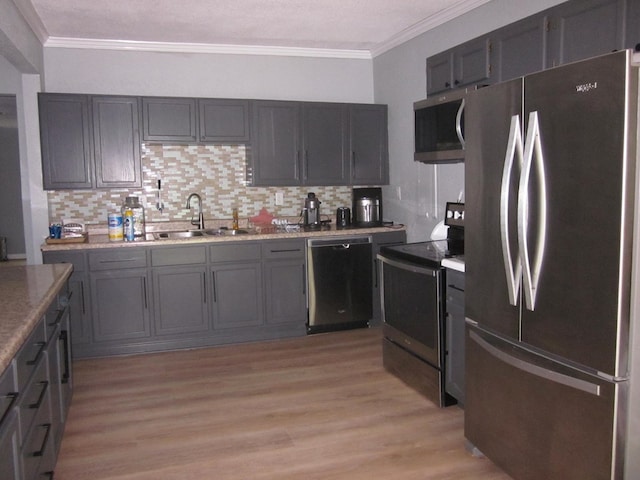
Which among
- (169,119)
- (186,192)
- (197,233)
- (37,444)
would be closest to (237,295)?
(197,233)

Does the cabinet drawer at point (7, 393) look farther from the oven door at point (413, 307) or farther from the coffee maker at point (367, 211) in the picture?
the coffee maker at point (367, 211)

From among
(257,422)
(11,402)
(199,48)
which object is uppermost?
(199,48)

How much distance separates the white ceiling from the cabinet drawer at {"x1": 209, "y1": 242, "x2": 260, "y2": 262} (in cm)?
174

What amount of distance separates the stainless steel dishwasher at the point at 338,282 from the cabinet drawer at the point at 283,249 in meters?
0.08

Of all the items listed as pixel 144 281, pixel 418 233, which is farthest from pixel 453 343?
pixel 144 281

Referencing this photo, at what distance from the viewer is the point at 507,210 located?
2.22 metres

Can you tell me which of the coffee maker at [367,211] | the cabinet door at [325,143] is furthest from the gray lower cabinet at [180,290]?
the coffee maker at [367,211]

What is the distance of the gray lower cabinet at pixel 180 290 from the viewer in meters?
4.37

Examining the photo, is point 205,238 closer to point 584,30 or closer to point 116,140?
point 116,140

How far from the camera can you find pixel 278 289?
15.3 feet

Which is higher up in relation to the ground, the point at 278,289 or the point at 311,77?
the point at 311,77

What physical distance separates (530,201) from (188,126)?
10.8 feet

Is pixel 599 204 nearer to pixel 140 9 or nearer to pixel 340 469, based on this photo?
pixel 340 469

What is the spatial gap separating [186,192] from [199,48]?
128 cm
